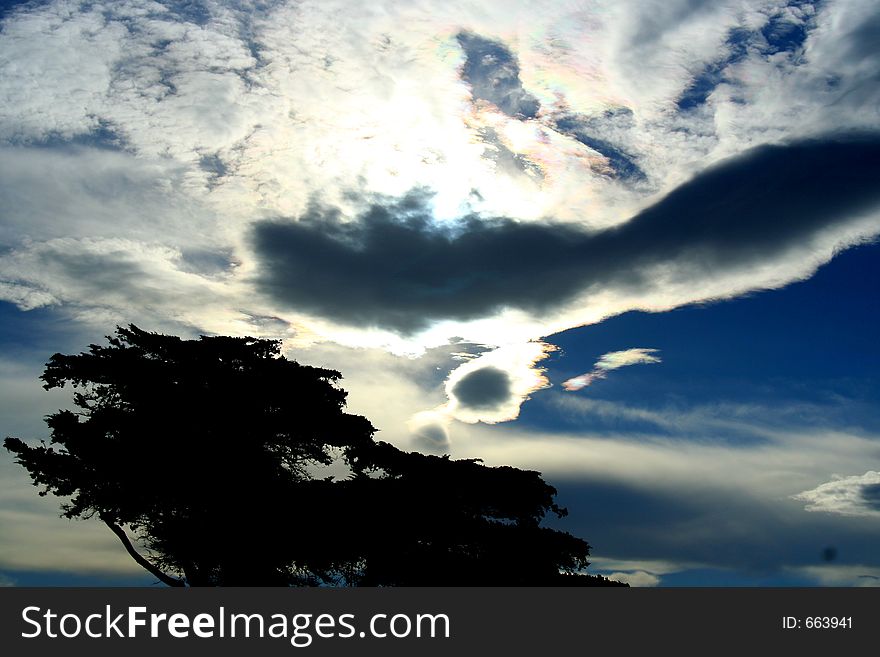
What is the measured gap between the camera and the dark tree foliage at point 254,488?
36.8 meters

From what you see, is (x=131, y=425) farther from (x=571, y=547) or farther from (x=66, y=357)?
(x=571, y=547)

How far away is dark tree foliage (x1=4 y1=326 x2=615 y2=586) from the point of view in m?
36.8

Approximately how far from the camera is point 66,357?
3878 cm

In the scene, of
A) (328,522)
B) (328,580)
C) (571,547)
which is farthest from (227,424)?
(571,547)

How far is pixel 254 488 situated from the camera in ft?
123

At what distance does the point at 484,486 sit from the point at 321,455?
9.22 metres

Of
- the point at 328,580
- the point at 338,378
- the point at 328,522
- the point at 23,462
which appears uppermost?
the point at 338,378

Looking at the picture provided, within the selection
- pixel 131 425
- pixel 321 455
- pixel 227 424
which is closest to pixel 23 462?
pixel 131 425

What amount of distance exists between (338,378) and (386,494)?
729 cm

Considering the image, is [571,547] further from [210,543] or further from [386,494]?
[210,543]

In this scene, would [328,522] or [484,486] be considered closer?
[328,522]
